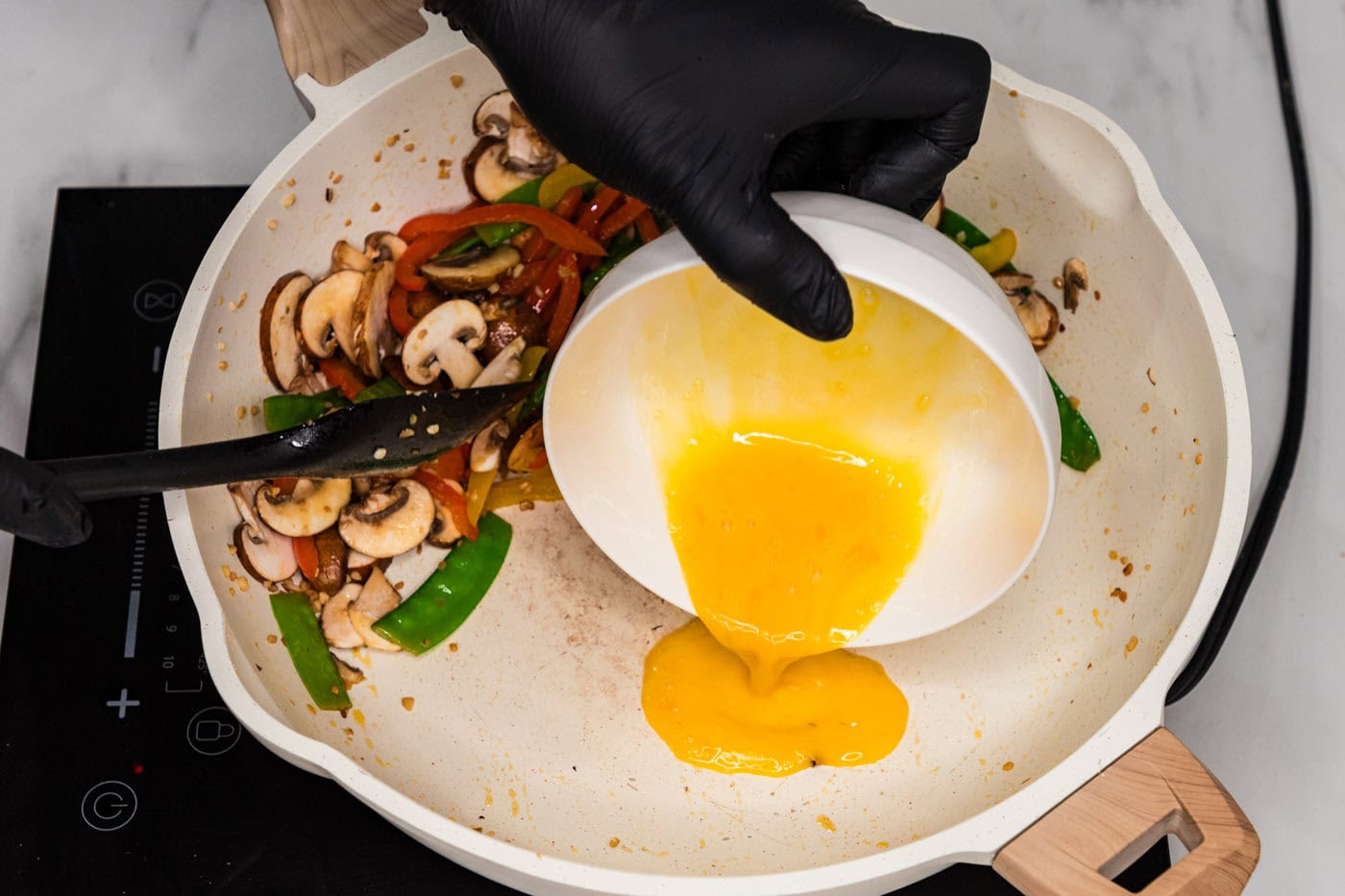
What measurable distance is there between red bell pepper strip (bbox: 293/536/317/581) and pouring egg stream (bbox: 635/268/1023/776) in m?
0.36

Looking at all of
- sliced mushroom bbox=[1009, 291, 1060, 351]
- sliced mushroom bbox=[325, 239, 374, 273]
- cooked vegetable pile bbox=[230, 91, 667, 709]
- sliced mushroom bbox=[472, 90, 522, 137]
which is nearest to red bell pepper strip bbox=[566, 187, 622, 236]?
cooked vegetable pile bbox=[230, 91, 667, 709]

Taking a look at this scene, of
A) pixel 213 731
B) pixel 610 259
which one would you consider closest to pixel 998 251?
pixel 610 259

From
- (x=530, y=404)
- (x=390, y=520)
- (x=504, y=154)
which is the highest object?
(x=504, y=154)

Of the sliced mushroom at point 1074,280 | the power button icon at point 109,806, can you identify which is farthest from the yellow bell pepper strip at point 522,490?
the sliced mushroom at point 1074,280

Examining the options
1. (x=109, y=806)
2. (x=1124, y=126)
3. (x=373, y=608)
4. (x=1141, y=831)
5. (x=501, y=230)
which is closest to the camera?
(x=1141, y=831)

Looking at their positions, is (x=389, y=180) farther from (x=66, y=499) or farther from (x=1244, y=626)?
(x=1244, y=626)

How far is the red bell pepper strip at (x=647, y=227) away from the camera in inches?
53.8

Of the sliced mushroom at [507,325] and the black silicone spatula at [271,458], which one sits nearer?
the black silicone spatula at [271,458]

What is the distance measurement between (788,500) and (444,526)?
381 millimetres

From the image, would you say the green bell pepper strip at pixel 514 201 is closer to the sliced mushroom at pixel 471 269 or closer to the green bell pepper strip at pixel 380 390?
the sliced mushroom at pixel 471 269

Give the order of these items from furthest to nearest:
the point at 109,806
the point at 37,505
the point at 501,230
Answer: the point at 501,230, the point at 109,806, the point at 37,505

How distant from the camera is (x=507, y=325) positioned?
1337 millimetres

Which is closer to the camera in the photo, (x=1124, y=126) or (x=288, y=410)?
(x=288, y=410)

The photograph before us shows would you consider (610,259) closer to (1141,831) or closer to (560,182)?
(560,182)
